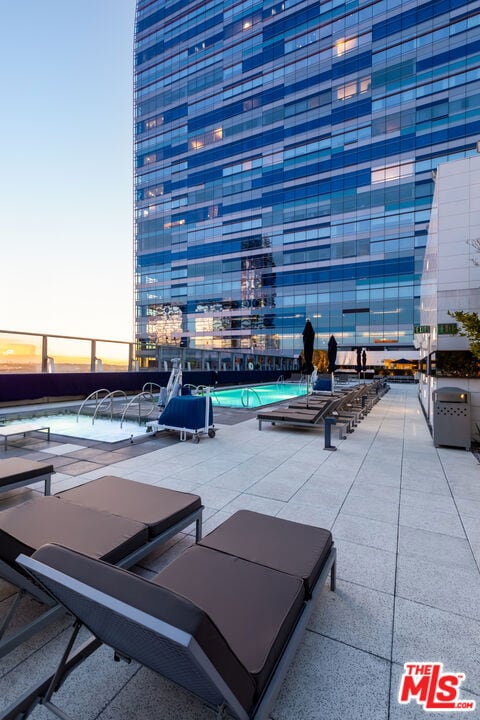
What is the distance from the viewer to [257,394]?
1659 cm

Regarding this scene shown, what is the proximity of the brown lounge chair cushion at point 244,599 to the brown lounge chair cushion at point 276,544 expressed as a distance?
99mm

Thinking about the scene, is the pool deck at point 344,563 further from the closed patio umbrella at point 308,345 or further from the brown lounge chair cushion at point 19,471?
the closed patio umbrella at point 308,345

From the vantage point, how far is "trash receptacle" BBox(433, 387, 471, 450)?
7.18 m

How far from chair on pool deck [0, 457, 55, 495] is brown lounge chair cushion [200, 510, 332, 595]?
2.70 metres

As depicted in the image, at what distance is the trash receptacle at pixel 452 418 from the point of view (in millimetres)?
7180

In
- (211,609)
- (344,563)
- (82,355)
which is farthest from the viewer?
(82,355)

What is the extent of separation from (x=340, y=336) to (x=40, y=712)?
1929 inches

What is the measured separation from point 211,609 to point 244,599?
0.21 m

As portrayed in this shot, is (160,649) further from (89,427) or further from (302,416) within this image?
(89,427)

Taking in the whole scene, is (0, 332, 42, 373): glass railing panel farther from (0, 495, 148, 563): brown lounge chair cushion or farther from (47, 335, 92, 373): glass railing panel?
(0, 495, 148, 563): brown lounge chair cushion

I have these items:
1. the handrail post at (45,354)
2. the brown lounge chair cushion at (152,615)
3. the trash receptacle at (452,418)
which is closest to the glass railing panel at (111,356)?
the handrail post at (45,354)

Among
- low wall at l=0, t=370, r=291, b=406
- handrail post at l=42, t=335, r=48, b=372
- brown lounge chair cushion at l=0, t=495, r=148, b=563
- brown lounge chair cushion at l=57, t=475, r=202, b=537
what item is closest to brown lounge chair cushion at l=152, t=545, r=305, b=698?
brown lounge chair cushion at l=0, t=495, r=148, b=563

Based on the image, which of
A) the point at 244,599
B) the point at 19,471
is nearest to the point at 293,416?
the point at 19,471

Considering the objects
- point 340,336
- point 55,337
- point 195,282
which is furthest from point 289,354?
point 55,337
